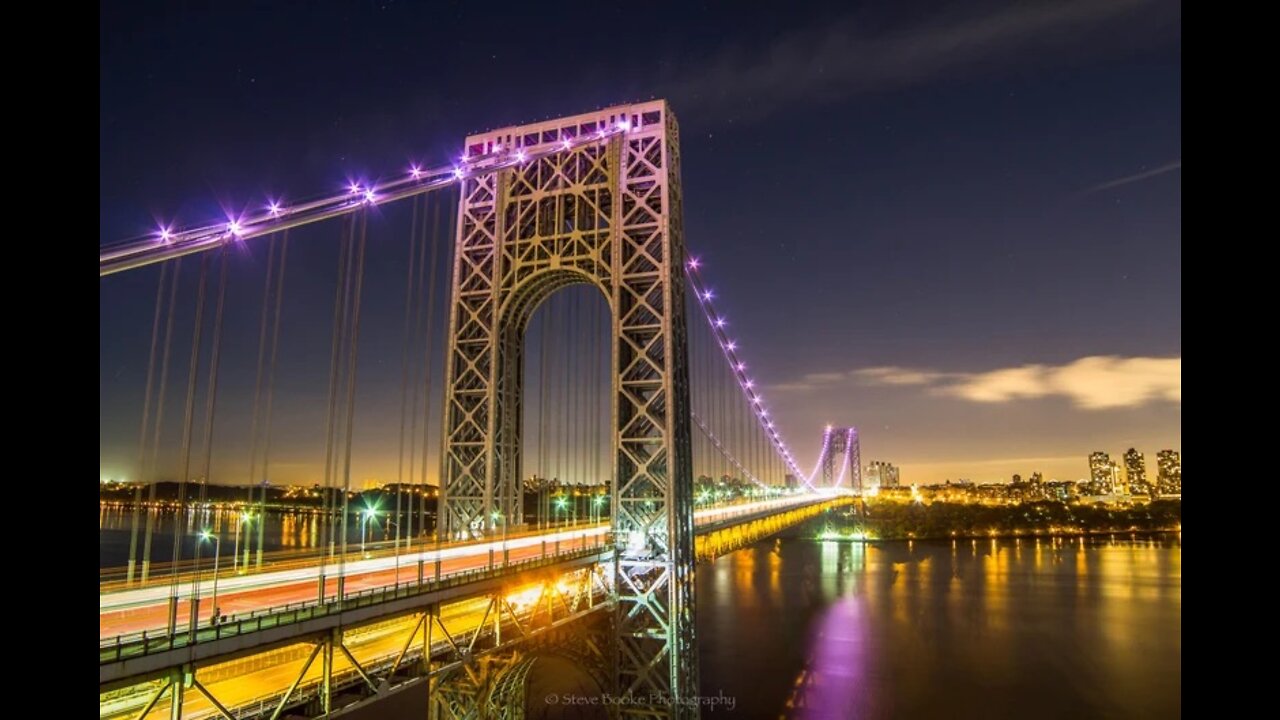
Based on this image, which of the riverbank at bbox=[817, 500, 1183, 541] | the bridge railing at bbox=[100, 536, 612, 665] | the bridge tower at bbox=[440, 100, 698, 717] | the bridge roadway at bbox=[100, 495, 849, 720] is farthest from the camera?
the riverbank at bbox=[817, 500, 1183, 541]

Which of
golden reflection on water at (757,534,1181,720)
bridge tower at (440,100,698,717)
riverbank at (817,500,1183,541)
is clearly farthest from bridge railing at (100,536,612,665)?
riverbank at (817,500,1183,541)

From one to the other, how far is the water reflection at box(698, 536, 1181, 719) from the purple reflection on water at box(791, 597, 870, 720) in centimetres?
13

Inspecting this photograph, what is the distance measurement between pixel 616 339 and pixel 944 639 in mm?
43810

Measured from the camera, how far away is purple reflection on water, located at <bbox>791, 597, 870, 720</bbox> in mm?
40047

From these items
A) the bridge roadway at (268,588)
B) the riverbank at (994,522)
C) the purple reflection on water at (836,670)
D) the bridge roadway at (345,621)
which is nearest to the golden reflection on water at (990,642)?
the purple reflection on water at (836,670)

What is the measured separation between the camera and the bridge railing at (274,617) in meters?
9.70

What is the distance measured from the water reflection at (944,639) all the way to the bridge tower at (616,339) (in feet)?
57.9

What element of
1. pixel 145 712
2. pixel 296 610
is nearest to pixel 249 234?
pixel 296 610

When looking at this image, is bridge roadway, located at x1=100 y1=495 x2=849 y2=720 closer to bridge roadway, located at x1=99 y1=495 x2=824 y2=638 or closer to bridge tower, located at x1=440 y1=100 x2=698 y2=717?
bridge roadway, located at x1=99 y1=495 x2=824 y2=638

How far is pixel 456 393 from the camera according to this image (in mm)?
26703
